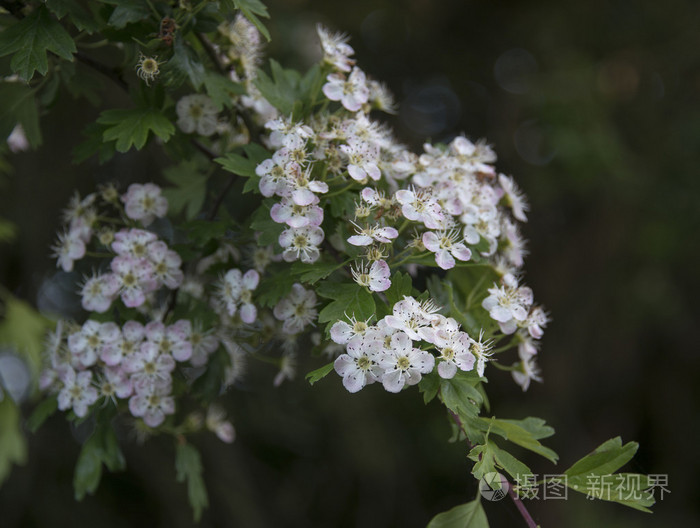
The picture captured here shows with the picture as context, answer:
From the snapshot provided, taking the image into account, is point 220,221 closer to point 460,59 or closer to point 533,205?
point 533,205

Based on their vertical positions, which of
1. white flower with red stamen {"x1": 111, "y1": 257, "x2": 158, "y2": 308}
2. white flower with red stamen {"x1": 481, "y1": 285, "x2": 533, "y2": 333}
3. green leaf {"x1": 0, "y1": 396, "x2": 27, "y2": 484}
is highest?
white flower with red stamen {"x1": 481, "y1": 285, "x2": 533, "y2": 333}

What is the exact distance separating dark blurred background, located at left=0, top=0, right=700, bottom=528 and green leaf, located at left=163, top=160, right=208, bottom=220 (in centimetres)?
185

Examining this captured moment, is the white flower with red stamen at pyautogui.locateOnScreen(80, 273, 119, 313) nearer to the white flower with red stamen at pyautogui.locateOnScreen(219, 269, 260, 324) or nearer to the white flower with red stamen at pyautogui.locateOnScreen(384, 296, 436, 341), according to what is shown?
the white flower with red stamen at pyautogui.locateOnScreen(219, 269, 260, 324)

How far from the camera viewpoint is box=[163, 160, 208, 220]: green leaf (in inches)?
55.5

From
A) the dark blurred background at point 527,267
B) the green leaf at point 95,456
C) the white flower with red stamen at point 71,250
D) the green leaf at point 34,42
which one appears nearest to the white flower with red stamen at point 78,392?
the green leaf at point 95,456

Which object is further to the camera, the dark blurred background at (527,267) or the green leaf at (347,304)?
the dark blurred background at (527,267)

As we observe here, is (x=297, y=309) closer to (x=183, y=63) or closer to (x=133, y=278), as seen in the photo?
(x=133, y=278)

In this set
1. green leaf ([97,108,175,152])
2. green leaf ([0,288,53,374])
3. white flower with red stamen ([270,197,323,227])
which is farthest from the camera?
green leaf ([0,288,53,374])

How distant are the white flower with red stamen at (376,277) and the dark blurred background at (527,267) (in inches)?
93.0

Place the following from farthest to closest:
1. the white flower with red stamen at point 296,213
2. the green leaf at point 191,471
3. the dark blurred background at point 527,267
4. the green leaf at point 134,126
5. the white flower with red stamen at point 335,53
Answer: the dark blurred background at point 527,267 → the green leaf at point 191,471 → the white flower with red stamen at point 335,53 → the green leaf at point 134,126 → the white flower with red stamen at point 296,213

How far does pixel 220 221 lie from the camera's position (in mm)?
1223

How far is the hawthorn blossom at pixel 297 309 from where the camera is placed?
1.11 m

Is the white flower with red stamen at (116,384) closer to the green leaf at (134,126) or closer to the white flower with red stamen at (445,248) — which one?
the green leaf at (134,126)

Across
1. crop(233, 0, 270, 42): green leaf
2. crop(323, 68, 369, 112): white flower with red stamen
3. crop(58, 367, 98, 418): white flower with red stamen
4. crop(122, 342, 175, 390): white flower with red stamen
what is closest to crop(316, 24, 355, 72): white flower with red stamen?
crop(323, 68, 369, 112): white flower with red stamen
